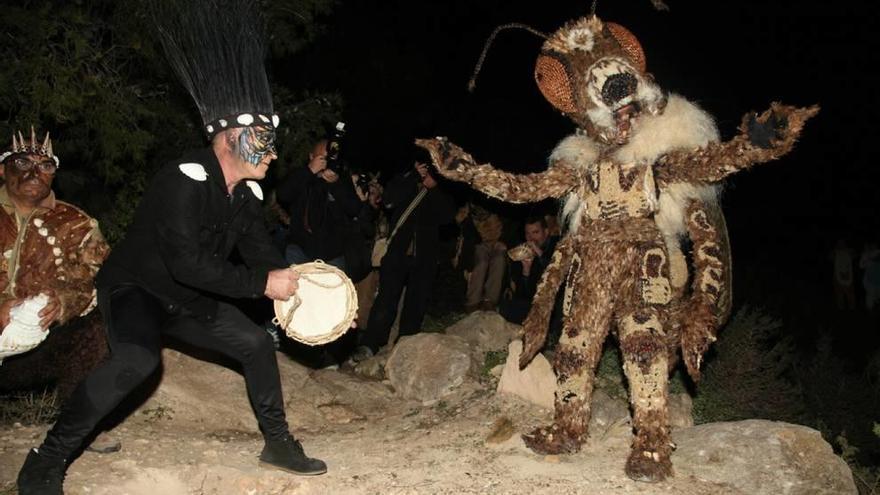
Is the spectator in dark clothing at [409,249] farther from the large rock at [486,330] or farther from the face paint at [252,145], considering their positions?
the face paint at [252,145]

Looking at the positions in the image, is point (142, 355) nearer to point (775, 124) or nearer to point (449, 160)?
point (449, 160)

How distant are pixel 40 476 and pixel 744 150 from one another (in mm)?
4022

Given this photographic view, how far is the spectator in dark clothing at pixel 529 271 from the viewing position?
25.5ft

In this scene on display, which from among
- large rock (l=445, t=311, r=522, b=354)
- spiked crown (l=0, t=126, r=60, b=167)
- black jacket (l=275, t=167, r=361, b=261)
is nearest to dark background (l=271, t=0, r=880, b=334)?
black jacket (l=275, t=167, r=361, b=261)

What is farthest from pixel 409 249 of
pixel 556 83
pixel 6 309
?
pixel 6 309

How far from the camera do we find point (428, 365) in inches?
270

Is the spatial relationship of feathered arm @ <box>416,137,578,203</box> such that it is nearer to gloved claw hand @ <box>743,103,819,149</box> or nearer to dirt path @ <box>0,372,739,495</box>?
gloved claw hand @ <box>743,103,819,149</box>

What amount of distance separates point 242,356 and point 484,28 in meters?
11.6

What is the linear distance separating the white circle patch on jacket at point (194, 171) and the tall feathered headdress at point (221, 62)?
0.30 metres

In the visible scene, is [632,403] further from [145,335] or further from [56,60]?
[56,60]

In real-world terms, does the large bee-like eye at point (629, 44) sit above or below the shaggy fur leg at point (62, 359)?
above

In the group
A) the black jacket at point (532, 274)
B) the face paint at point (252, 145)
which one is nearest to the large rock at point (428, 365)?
the black jacket at point (532, 274)

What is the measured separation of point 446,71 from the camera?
14562mm

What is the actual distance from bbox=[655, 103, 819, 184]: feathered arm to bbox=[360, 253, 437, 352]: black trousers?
3.10 metres
